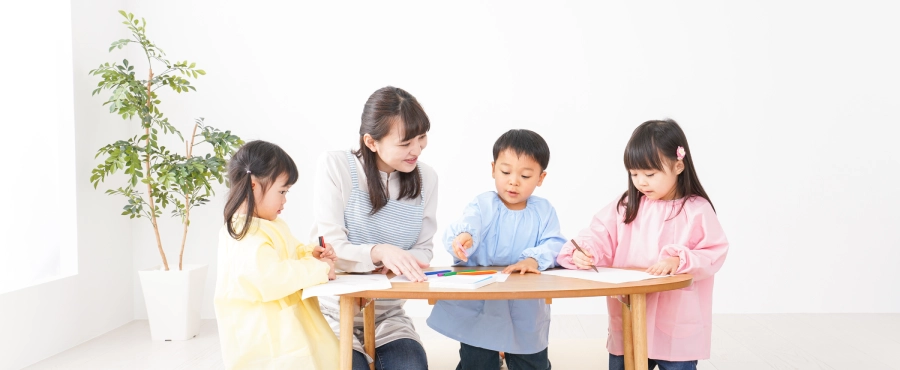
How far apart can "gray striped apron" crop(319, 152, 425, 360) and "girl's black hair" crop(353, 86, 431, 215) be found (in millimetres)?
33

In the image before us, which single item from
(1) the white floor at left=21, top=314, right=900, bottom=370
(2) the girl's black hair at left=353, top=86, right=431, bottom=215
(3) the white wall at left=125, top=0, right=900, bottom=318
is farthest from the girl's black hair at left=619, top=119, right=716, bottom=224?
(3) the white wall at left=125, top=0, right=900, bottom=318

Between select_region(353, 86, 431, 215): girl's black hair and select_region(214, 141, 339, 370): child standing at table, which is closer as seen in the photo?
select_region(214, 141, 339, 370): child standing at table

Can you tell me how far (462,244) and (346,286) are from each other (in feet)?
1.82

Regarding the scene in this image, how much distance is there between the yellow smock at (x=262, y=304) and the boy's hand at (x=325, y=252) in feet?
0.44

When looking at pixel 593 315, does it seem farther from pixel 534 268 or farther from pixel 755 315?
pixel 534 268

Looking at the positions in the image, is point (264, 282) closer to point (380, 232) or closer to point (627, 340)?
point (380, 232)

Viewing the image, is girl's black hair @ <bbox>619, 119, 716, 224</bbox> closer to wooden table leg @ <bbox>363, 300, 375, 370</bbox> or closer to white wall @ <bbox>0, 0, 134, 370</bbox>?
wooden table leg @ <bbox>363, 300, 375, 370</bbox>

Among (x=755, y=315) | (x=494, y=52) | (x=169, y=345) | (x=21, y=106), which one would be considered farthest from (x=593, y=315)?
(x=21, y=106)

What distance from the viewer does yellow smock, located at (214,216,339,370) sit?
1.66m

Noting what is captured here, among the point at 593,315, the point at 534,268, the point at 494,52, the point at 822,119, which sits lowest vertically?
the point at 593,315

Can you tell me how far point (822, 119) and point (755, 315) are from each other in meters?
1.17

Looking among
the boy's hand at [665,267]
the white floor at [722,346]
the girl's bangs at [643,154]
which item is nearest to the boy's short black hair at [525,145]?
the girl's bangs at [643,154]

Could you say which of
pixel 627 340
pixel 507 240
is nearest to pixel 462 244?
pixel 507 240

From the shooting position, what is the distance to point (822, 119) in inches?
153
